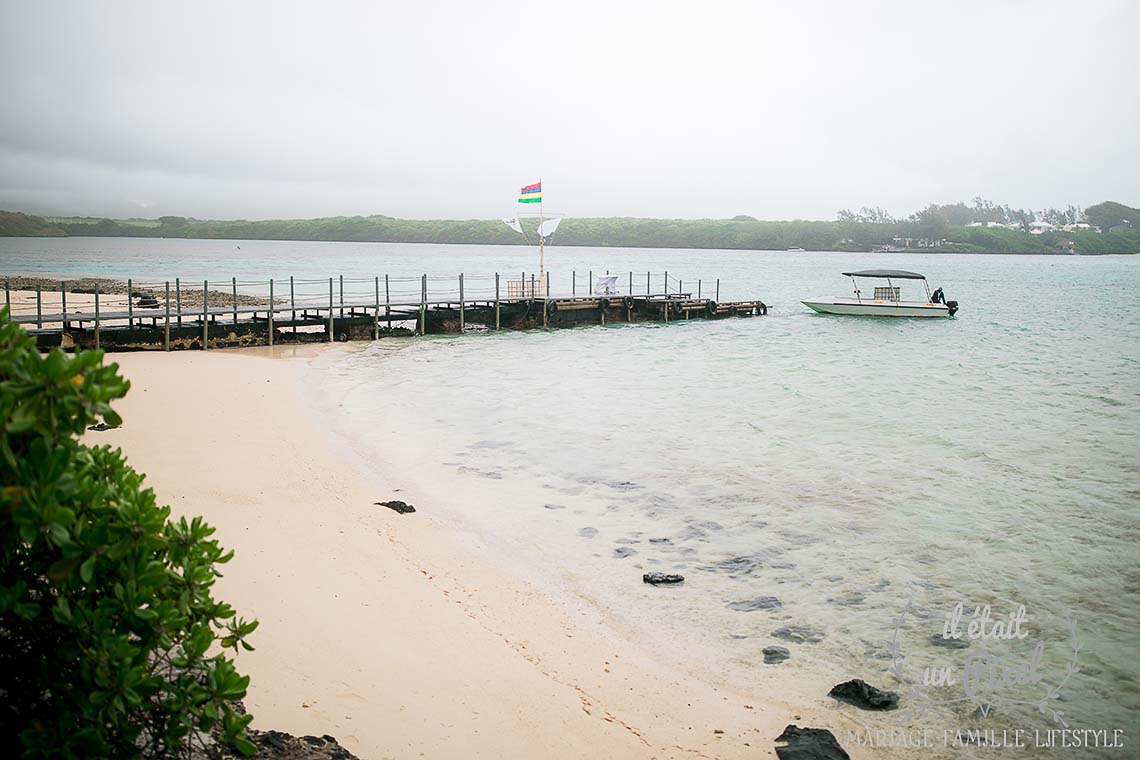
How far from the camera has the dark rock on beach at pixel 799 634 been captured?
8.09 m

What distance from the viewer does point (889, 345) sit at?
3794 centimetres

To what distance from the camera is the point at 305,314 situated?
106ft

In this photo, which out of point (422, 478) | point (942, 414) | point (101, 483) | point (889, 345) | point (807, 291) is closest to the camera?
point (101, 483)

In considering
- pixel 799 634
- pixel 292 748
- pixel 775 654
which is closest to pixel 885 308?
pixel 799 634

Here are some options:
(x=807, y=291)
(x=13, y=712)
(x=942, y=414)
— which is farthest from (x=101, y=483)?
(x=807, y=291)

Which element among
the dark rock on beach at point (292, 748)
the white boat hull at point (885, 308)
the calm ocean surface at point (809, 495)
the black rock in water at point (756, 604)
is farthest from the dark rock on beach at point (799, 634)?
the white boat hull at point (885, 308)

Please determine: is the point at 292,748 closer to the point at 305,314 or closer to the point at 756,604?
the point at 756,604

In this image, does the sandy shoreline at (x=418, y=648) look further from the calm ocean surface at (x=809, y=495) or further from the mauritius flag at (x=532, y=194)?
the mauritius flag at (x=532, y=194)

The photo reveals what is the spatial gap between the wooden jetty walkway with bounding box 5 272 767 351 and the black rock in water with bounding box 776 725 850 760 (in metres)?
18.0

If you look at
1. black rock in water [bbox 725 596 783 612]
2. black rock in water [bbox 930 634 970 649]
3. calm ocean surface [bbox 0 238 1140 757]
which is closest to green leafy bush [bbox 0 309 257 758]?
calm ocean surface [bbox 0 238 1140 757]

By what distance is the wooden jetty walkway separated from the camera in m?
25.4

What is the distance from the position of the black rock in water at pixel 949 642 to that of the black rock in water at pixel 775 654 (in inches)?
63.6

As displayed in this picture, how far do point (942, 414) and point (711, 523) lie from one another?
12566 mm

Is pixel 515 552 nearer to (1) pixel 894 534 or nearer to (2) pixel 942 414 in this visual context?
(1) pixel 894 534
